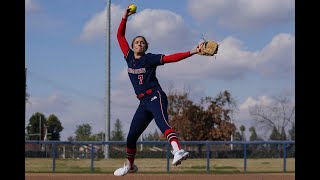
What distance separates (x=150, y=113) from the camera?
690cm

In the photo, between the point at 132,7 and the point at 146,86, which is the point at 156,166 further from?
the point at 132,7

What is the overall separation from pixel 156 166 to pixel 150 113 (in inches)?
588

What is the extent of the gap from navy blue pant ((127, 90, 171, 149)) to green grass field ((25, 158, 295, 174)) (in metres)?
13.6

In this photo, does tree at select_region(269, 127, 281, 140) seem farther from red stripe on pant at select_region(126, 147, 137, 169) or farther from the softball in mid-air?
the softball in mid-air

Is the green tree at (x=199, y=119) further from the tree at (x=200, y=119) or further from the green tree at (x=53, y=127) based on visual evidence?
the green tree at (x=53, y=127)

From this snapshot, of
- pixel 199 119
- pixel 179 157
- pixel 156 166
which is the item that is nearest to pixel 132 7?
pixel 179 157

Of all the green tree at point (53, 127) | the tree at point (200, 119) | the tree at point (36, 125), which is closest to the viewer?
the tree at point (200, 119)

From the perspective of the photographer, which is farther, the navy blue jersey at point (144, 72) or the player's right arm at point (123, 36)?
the player's right arm at point (123, 36)

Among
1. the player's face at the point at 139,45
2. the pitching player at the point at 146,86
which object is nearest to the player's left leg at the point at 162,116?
the pitching player at the point at 146,86

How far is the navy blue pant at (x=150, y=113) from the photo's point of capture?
661 centimetres

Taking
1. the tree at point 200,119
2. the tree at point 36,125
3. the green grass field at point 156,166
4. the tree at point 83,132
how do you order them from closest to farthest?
the green grass field at point 156,166, the tree at point 200,119, the tree at point 83,132, the tree at point 36,125
